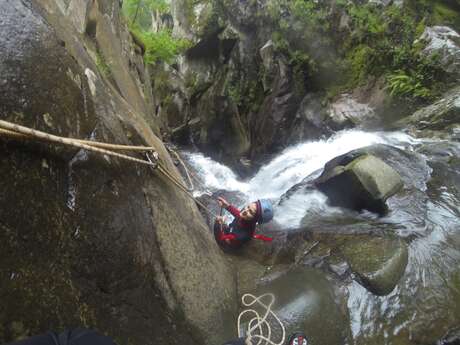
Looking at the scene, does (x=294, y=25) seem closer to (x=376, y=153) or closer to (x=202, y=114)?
(x=202, y=114)

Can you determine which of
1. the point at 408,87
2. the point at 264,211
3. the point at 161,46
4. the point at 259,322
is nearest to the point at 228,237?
the point at 264,211

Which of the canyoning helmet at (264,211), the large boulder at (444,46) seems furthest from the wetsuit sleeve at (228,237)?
the large boulder at (444,46)

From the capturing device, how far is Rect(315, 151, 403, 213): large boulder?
19.4ft

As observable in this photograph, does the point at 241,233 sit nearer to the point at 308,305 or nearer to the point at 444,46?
the point at 308,305

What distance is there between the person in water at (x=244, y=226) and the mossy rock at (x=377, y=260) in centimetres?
125

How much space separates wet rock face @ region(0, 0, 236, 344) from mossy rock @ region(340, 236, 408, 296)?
2190mm

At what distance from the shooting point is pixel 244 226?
4.95 meters

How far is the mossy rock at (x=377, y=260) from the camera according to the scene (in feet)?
13.2

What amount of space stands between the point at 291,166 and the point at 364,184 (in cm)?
535

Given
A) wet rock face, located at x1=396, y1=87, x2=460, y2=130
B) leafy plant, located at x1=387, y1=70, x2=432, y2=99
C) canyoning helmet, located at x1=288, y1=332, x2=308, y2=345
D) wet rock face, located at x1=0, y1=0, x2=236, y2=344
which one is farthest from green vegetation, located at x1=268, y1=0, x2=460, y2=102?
wet rock face, located at x1=0, y1=0, x2=236, y2=344

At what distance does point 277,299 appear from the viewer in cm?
389

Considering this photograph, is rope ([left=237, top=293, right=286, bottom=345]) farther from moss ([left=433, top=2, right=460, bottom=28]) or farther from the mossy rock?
moss ([left=433, top=2, right=460, bottom=28])

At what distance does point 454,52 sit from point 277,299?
11.8 metres

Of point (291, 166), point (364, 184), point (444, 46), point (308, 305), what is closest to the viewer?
point (308, 305)
